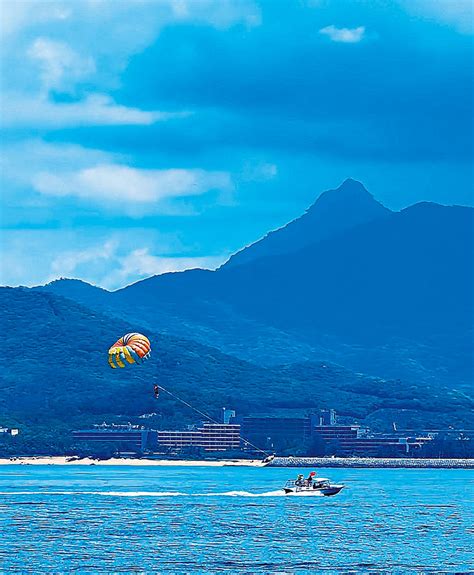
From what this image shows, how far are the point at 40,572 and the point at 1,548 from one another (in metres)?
21.5

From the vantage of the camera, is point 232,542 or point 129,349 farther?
point 129,349

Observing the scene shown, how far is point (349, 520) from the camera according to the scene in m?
187

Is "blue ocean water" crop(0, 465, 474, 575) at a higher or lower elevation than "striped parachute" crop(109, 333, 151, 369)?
lower

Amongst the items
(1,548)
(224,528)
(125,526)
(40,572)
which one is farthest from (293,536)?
(40,572)

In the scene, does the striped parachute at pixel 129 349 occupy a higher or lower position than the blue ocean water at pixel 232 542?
higher

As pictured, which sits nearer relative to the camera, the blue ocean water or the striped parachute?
the blue ocean water

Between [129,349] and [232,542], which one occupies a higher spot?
[129,349]

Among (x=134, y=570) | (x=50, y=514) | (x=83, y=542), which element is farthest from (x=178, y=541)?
(x=50, y=514)

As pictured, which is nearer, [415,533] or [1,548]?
[1,548]

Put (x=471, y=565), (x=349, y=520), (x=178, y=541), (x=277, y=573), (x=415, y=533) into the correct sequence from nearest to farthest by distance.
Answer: (x=277, y=573) → (x=471, y=565) → (x=178, y=541) → (x=415, y=533) → (x=349, y=520)

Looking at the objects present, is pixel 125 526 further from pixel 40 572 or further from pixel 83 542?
pixel 40 572

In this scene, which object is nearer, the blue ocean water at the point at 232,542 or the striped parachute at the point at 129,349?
the blue ocean water at the point at 232,542

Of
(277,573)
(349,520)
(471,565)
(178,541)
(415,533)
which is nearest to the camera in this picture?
(277,573)

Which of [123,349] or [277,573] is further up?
[123,349]
